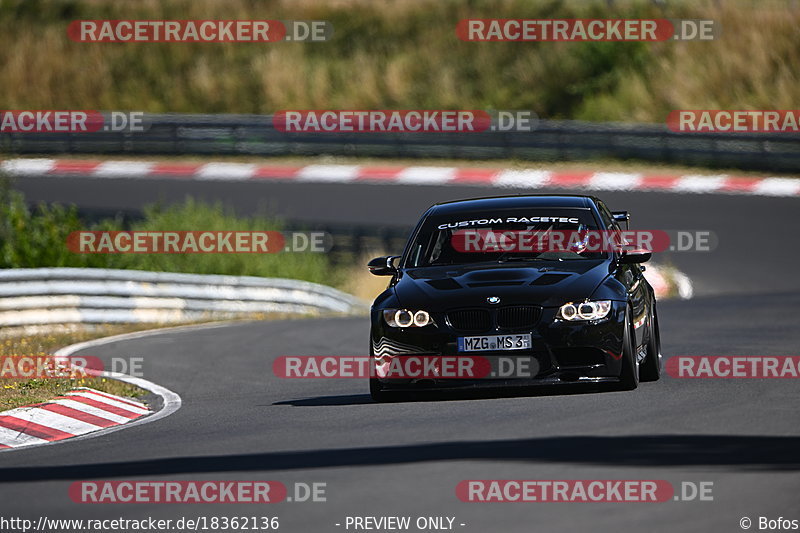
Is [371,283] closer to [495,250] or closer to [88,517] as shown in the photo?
[495,250]

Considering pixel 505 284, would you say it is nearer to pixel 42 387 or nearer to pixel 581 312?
pixel 581 312

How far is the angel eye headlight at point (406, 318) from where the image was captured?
10.2 meters

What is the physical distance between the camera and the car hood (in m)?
10.1

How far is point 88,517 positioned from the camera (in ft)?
22.5

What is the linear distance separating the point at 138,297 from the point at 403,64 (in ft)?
77.4

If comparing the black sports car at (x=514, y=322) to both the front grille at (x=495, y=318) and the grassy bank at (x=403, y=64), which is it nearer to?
the front grille at (x=495, y=318)

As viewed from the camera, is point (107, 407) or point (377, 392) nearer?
point (377, 392)

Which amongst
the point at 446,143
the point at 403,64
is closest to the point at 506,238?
the point at 446,143

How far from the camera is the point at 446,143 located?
34.3 m

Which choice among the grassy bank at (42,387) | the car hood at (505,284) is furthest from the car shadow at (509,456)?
the grassy bank at (42,387)

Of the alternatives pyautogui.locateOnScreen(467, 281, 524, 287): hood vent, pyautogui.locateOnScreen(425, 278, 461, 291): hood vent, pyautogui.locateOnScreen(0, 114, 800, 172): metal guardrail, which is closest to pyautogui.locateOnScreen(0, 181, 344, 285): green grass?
pyautogui.locateOnScreen(0, 114, 800, 172): metal guardrail

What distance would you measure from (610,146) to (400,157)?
5153 mm

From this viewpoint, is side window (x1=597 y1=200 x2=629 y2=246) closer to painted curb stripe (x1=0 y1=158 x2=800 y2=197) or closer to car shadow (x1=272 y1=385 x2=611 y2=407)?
car shadow (x1=272 y1=385 x2=611 y2=407)

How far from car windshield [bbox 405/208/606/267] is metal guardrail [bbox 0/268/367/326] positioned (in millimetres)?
9130
